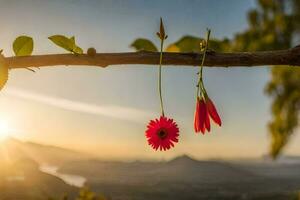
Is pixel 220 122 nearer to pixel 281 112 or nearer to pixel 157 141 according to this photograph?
pixel 157 141

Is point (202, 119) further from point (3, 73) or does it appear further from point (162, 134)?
point (3, 73)

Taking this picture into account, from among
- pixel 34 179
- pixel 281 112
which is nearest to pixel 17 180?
pixel 34 179

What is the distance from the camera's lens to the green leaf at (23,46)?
1.10m

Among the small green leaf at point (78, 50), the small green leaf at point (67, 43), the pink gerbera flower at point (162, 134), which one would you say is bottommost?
the pink gerbera flower at point (162, 134)

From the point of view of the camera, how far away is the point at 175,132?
1.30 m

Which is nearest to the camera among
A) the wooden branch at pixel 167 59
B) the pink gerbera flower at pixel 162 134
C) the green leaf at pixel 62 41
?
the wooden branch at pixel 167 59

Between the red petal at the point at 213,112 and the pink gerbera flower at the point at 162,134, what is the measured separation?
94 millimetres

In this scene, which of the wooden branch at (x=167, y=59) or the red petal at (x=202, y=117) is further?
the red petal at (x=202, y=117)

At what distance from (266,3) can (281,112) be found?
5.36 meters

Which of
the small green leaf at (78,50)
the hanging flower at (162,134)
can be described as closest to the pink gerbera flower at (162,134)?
the hanging flower at (162,134)

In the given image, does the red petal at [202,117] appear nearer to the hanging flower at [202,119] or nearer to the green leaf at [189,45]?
the hanging flower at [202,119]

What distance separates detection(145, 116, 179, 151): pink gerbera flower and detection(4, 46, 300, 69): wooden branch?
11.1 inches

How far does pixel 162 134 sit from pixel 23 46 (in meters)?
0.39

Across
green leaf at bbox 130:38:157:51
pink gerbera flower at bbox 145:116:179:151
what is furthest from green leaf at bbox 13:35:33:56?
pink gerbera flower at bbox 145:116:179:151
